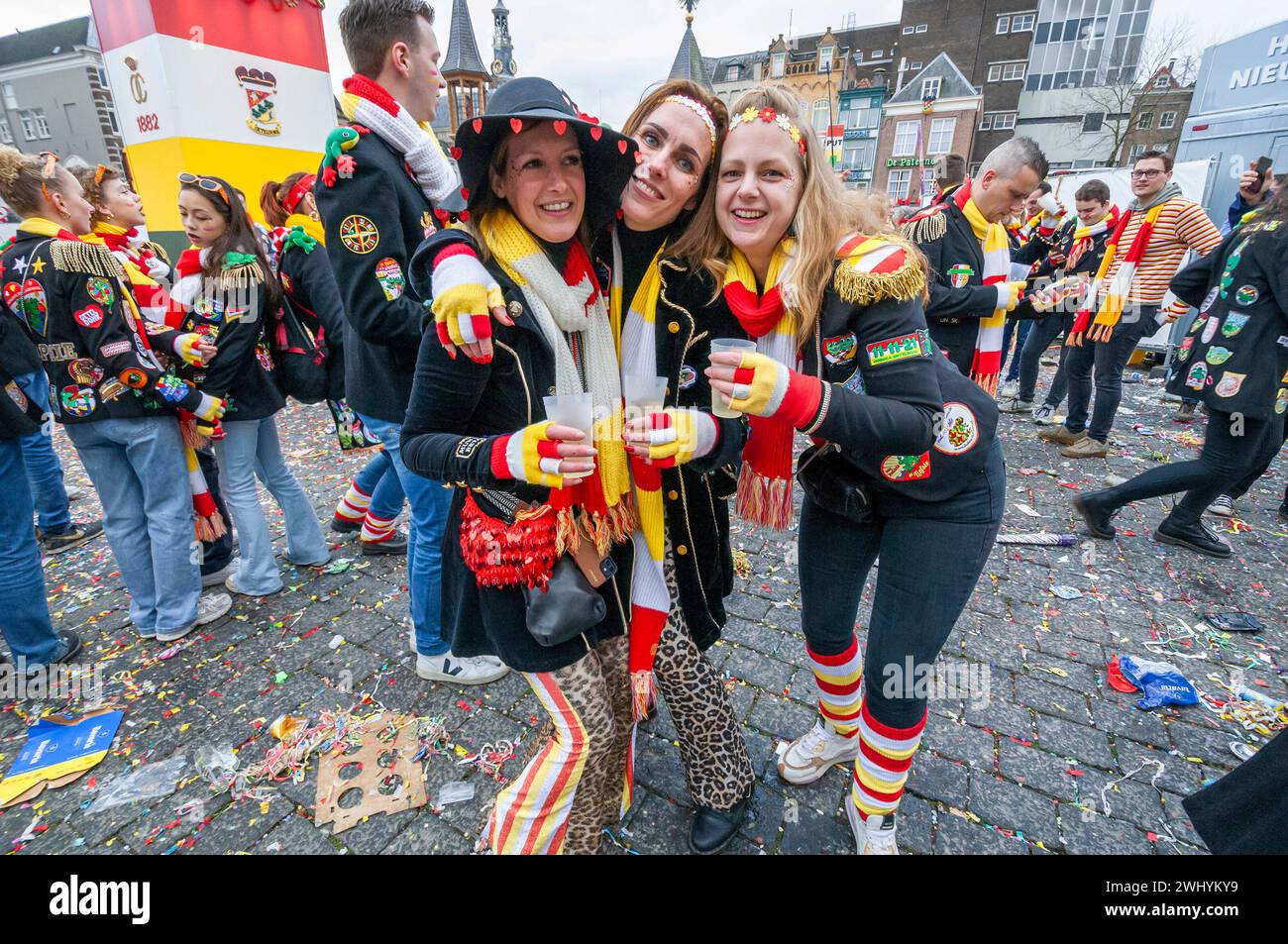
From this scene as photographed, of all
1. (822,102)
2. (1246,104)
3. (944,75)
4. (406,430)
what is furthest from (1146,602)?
(822,102)

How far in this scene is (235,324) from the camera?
332cm

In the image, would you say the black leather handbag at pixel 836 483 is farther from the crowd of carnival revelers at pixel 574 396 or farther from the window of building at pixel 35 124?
the window of building at pixel 35 124

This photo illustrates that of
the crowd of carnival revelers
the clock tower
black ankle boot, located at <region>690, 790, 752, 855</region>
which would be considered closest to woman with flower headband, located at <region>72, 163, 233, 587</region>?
the crowd of carnival revelers

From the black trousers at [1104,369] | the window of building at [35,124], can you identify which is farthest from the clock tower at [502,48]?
the black trousers at [1104,369]

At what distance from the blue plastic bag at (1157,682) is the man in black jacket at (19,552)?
555 centimetres

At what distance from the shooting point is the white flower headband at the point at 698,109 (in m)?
1.77

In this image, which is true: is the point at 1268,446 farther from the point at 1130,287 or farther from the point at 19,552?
the point at 19,552

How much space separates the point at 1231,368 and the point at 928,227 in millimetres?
2180

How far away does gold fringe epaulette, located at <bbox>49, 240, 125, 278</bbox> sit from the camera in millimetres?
2799

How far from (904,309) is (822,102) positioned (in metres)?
48.3

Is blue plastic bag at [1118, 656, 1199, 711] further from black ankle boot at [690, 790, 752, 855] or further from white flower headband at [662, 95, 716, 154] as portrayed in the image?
white flower headband at [662, 95, 716, 154]

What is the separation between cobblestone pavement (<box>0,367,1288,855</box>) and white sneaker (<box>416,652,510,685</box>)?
0.18 feet

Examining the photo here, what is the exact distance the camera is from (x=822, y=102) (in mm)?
41031

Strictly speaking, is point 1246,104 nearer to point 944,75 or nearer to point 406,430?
point 406,430
